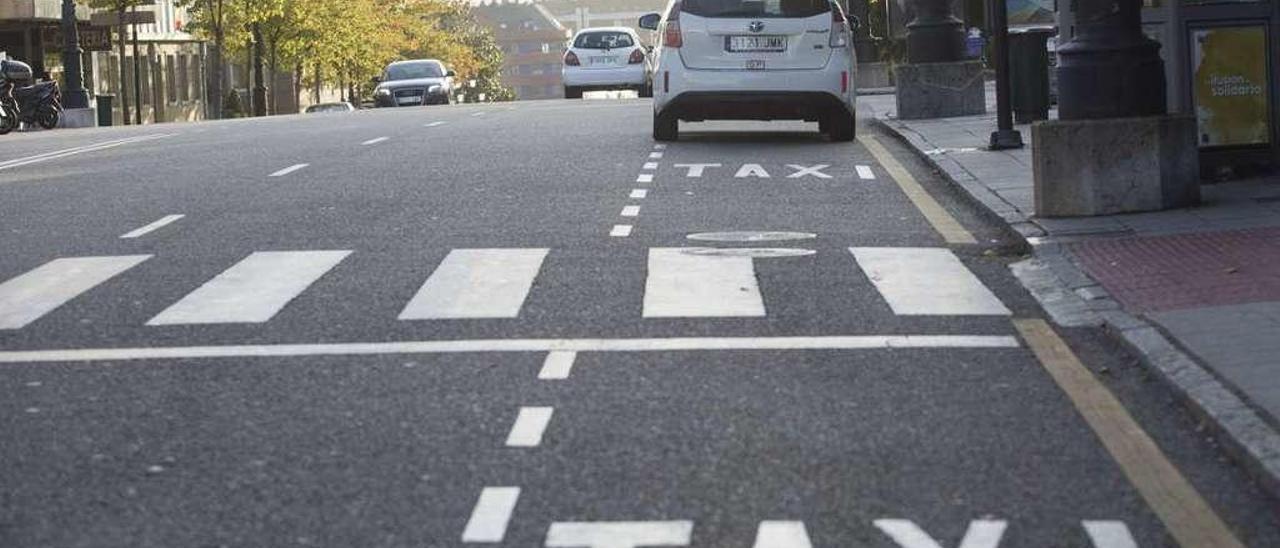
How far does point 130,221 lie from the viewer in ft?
53.7

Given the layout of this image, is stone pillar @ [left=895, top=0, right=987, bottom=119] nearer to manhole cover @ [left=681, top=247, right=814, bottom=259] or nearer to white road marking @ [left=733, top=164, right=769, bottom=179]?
white road marking @ [left=733, top=164, right=769, bottom=179]

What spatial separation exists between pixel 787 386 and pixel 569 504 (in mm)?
2173

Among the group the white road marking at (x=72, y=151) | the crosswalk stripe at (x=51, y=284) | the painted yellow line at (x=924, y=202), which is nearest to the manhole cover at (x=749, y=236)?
the painted yellow line at (x=924, y=202)

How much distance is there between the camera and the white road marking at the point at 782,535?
6305 mm

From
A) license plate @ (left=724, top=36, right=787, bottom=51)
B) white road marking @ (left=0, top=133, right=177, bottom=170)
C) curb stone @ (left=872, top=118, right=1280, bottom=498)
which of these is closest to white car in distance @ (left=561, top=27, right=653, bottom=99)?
white road marking @ (left=0, top=133, right=177, bottom=170)

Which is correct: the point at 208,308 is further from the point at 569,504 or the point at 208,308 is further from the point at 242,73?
the point at 242,73

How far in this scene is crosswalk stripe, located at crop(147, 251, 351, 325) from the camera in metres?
11.1

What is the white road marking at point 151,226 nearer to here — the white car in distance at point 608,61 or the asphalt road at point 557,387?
the asphalt road at point 557,387

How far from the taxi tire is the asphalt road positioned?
7.38 metres

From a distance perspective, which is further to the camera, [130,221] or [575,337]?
[130,221]

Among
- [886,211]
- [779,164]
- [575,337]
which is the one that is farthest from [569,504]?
[779,164]

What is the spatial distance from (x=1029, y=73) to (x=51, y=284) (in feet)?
49.3

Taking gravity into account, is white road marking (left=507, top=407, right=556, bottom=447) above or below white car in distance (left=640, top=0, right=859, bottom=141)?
below

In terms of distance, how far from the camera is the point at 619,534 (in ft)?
21.1
